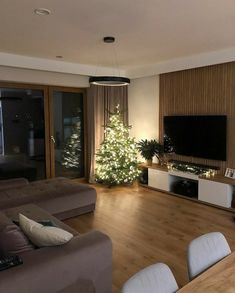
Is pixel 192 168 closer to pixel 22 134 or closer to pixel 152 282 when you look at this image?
pixel 22 134

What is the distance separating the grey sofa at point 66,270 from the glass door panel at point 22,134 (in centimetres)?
371

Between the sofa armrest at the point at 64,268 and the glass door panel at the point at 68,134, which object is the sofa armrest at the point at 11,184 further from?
the sofa armrest at the point at 64,268

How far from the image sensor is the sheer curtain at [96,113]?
A: 6102 mm

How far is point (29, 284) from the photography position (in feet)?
5.82

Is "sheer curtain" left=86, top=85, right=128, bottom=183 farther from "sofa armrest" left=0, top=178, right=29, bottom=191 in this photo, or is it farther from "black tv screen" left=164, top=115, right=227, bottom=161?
"sofa armrest" left=0, top=178, right=29, bottom=191

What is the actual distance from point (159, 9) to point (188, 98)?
8.46 feet

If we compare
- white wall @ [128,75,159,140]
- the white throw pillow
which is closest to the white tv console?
white wall @ [128,75,159,140]

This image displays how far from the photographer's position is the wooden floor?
2.93 metres

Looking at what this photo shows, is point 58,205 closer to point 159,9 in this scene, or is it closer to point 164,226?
point 164,226

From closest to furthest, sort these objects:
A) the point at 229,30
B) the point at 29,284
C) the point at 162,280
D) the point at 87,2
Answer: the point at 162,280 < the point at 29,284 < the point at 87,2 < the point at 229,30

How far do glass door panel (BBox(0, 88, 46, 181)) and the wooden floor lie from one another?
158 centimetres

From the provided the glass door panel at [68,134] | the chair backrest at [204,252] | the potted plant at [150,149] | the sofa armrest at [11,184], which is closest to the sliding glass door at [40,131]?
the glass door panel at [68,134]

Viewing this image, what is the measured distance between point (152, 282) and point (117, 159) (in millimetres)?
4464

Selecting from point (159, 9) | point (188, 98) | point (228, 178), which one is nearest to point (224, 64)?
point (188, 98)
